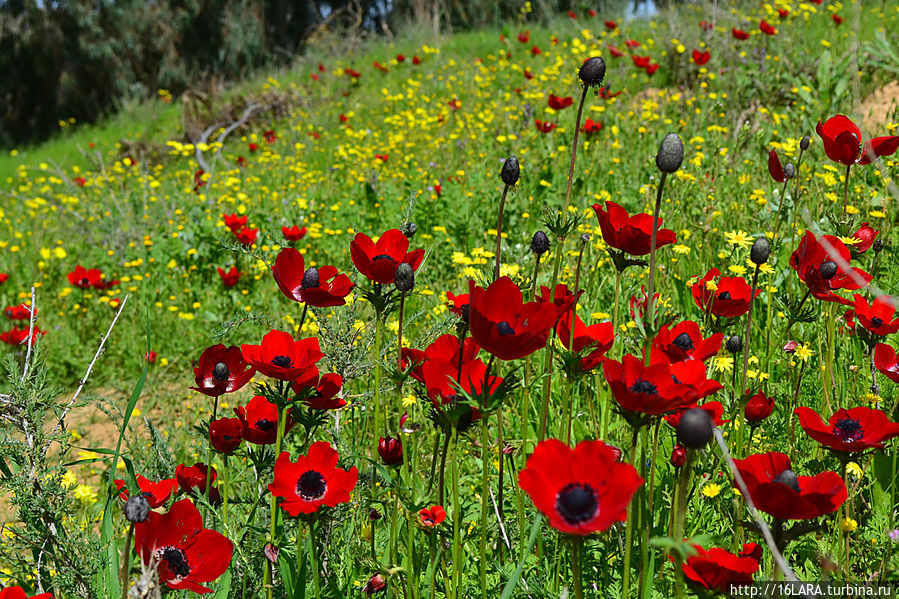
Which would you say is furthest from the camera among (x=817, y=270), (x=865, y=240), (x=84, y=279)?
(x=84, y=279)

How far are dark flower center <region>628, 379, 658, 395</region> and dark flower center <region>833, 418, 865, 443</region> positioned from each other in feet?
1.42

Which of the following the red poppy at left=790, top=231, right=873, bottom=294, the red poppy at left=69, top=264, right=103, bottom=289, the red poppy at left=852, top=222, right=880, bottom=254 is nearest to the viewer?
the red poppy at left=790, top=231, right=873, bottom=294

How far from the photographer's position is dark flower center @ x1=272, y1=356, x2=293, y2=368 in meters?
1.18

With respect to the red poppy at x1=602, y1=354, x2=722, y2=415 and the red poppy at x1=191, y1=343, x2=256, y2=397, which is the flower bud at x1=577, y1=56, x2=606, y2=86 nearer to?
the red poppy at x1=602, y1=354, x2=722, y2=415

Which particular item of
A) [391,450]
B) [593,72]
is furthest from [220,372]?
[593,72]

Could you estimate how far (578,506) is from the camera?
826 mm

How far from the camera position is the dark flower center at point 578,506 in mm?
824

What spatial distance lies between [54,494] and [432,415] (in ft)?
2.65

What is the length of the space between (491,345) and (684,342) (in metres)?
0.49

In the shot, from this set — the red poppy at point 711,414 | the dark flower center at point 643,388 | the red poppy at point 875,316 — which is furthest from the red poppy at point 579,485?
the red poppy at point 875,316

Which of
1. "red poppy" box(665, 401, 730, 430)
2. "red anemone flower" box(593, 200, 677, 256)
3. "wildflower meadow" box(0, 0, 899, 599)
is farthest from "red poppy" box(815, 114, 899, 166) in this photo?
"red poppy" box(665, 401, 730, 430)

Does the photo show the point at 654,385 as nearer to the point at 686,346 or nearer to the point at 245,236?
the point at 686,346

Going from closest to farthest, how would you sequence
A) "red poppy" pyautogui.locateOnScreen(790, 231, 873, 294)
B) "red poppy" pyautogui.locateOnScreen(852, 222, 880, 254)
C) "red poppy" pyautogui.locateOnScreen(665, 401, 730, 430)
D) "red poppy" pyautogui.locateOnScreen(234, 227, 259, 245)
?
"red poppy" pyautogui.locateOnScreen(665, 401, 730, 430), "red poppy" pyautogui.locateOnScreen(790, 231, 873, 294), "red poppy" pyautogui.locateOnScreen(852, 222, 880, 254), "red poppy" pyautogui.locateOnScreen(234, 227, 259, 245)

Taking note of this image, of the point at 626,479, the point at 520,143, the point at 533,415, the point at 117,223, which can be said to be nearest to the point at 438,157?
the point at 520,143
